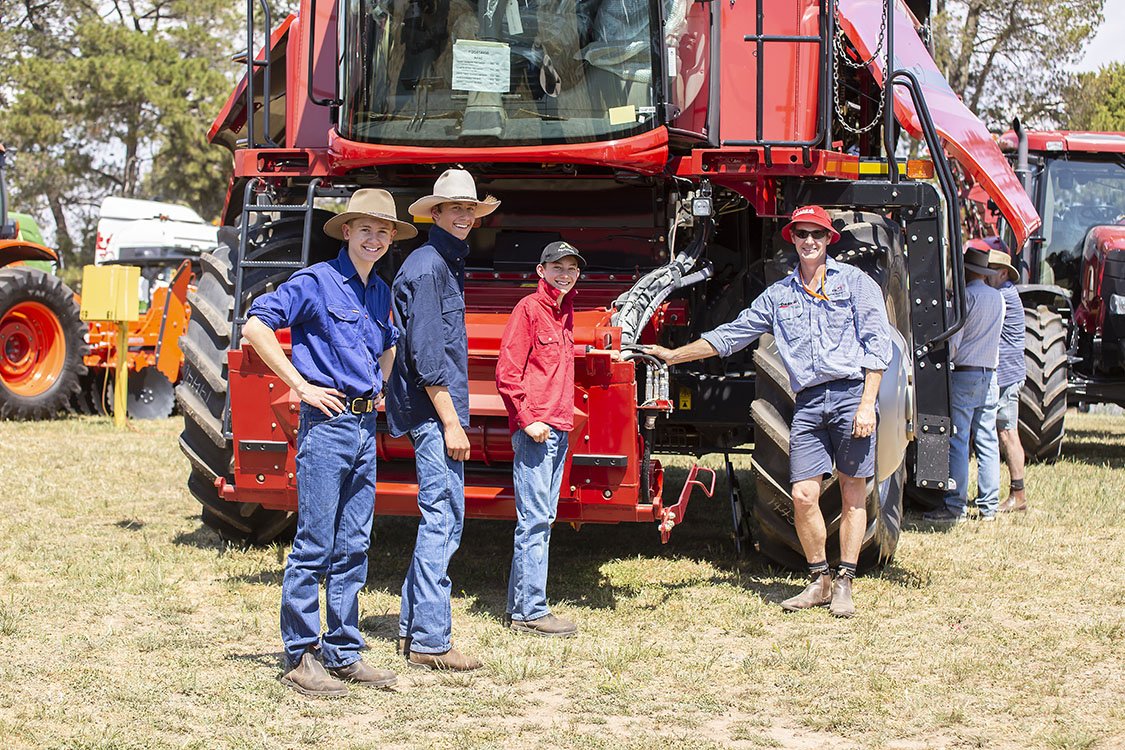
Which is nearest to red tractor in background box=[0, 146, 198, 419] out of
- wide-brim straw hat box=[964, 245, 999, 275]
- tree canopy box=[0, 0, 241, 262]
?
wide-brim straw hat box=[964, 245, 999, 275]

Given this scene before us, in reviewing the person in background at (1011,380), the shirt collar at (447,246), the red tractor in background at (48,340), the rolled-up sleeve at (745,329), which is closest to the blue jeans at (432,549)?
the shirt collar at (447,246)

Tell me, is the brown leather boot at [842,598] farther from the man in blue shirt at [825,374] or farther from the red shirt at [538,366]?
the red shirt at [538,366]

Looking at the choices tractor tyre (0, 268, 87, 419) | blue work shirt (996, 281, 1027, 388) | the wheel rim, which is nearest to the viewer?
blue work shirt (996, 281, 1027, 388)

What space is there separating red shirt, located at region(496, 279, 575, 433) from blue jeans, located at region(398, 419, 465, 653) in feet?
1.54

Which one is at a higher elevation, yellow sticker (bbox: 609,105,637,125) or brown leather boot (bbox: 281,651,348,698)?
yellow sticker (bbox: 609,105,637,125)

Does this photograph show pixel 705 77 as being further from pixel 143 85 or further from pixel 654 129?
pixel 143 85

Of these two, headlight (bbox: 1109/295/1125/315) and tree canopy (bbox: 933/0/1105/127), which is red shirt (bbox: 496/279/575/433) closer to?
headlight (bbox: 1109/295/1125/315)

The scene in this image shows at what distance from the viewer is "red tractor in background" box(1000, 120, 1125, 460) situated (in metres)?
12.3

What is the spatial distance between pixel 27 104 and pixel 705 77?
92.0 feet

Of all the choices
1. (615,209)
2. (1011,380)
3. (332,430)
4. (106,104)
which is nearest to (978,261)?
(1011,380)

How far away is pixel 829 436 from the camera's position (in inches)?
266

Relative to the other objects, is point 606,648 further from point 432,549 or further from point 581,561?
point 581,561

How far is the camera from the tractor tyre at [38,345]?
14.9m

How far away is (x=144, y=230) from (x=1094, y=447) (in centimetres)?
1461
